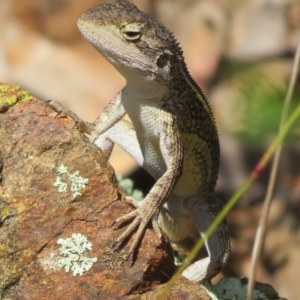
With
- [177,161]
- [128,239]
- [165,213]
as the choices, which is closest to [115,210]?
[128,239]

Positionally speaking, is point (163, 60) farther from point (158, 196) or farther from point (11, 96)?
point (11, 96)

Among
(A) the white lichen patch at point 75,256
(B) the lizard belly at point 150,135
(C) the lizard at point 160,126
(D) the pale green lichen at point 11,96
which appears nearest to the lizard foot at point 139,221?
(C) the lizard at point 160,126

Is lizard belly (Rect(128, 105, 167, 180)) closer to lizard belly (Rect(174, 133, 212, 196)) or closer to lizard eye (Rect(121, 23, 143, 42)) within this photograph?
lizard belly (Rect(174, 133, 212, 196))

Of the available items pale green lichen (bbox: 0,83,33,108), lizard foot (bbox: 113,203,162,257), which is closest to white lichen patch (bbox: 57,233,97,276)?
lizard foot (bbox: 113,203,162,257)

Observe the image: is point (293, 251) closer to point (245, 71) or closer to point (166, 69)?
point (166, 69)

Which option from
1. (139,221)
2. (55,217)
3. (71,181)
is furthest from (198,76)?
(55,217)

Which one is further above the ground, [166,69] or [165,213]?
[166,69]

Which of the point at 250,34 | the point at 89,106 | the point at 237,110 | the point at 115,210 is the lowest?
the point at 89,106
